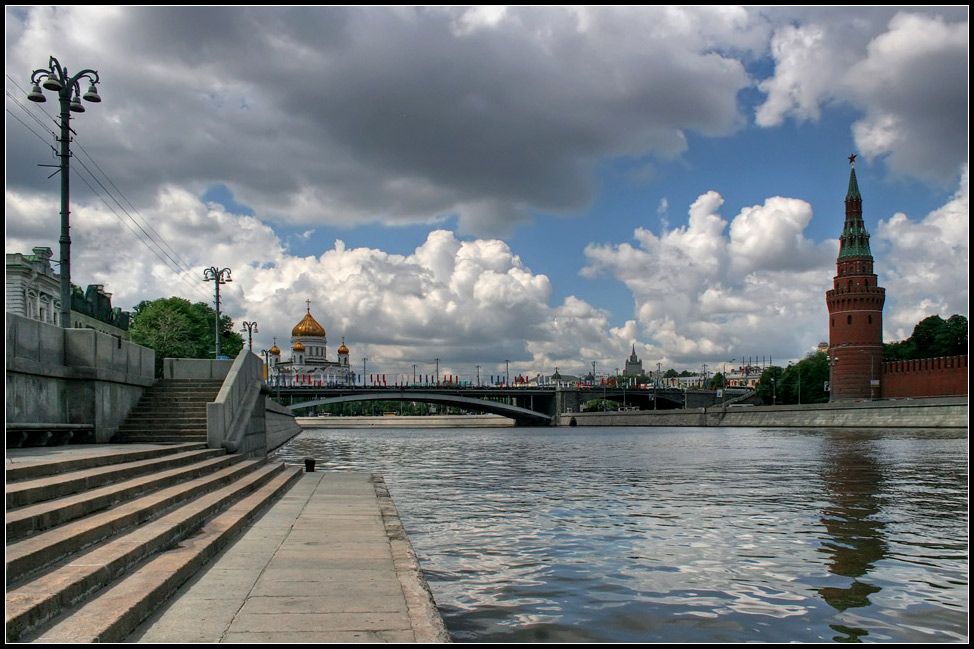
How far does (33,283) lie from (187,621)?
57797 mm

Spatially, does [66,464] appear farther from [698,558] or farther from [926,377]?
[926,377]

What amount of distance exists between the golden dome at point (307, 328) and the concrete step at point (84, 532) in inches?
7324

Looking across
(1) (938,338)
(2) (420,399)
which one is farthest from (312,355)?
(1) (938,338)

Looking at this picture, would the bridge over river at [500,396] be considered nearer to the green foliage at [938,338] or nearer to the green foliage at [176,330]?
the green foliage at [176,330]

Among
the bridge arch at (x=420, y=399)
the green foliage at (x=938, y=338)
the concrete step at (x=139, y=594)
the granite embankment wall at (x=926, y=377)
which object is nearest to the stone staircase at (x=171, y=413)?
the concrete step at (x=139, y=594)

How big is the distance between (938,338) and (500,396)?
57.7m

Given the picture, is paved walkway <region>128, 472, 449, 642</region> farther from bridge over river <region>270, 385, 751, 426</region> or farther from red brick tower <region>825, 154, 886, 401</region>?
red brick tower <region>825, 154, 886, 401</region>

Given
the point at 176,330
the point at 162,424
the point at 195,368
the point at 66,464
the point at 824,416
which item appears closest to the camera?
the point at 66,464

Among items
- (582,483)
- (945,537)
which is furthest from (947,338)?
(945,537)

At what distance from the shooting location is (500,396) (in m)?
122

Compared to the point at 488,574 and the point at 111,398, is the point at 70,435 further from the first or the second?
the point at 488,574

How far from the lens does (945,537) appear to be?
12875 mm

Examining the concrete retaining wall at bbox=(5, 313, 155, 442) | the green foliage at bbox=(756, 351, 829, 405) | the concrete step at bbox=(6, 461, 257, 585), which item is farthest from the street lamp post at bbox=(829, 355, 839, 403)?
the concrete step at bbox=(6, 461, 257, 585)

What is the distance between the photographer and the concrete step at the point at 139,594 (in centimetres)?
588
